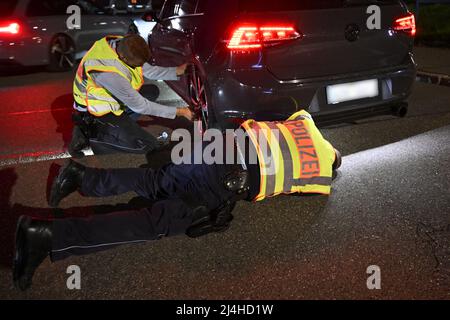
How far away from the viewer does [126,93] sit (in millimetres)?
4094

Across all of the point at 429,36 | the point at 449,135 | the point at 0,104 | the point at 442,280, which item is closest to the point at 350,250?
the point at 442,280

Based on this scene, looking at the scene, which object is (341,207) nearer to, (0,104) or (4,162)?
(4,162)

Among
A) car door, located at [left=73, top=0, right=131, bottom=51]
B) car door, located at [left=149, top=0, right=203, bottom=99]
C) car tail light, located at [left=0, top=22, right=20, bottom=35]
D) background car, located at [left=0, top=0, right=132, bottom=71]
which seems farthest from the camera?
car door, located at [left=73, top=0, right=131, bottom=51]

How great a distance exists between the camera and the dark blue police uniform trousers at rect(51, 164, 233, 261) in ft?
8.63

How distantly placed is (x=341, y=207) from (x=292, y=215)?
354 millimetres

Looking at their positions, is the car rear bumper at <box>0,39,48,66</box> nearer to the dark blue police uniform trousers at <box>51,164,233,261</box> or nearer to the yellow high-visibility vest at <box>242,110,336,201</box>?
the dark blue police uniform trousers at <box>51,164,233,261</box>

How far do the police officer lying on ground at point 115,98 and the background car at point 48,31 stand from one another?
4.66m

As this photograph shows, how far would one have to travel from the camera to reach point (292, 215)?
10.8 feet

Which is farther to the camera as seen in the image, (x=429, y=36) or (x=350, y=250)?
(x=429, y=36)

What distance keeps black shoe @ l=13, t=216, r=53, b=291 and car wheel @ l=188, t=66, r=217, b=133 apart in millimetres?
1878
